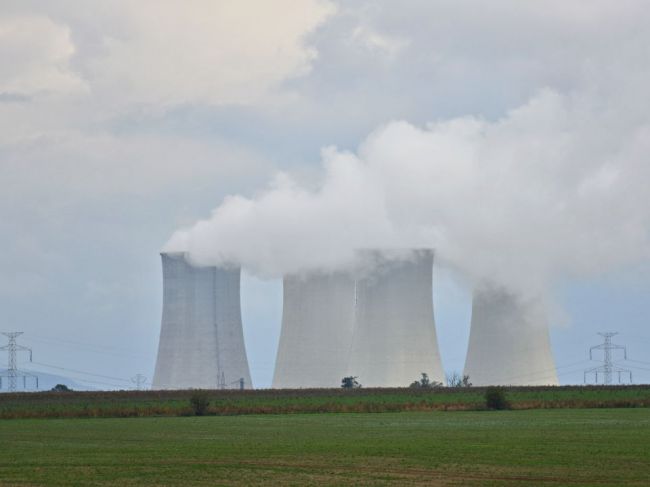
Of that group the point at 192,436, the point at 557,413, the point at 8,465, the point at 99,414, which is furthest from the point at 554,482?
the point at 99,414

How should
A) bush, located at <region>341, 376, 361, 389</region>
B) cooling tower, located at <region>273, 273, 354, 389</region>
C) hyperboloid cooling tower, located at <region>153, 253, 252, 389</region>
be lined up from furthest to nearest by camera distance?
bush, located at <region>341, 376, 361, 389</region> < hyperboloid cooling tower, located at <region>153, 253, 252, 389</region> < cooling tower, located at <region>273, 273, 354, 389</region>

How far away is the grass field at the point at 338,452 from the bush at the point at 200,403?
190 inches

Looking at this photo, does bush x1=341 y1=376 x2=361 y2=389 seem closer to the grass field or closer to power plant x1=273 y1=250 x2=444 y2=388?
power plant x1=273 y1=250 x2=444 y2=388

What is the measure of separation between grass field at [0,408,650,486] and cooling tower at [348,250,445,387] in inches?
508

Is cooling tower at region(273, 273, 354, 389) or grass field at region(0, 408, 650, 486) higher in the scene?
cooling tower at region(273, 273, 354, 389)

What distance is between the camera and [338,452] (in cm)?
1805

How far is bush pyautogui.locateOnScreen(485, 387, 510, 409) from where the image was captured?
32656 mm

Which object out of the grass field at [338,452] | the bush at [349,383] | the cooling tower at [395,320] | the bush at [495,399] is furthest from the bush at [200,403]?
the bush at [349,383]

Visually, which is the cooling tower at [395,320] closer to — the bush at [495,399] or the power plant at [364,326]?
the power plant at [364,326]

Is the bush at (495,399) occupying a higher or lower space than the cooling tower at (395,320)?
lower

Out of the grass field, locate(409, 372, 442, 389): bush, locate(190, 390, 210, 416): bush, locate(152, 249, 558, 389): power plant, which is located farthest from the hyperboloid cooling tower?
the grass field

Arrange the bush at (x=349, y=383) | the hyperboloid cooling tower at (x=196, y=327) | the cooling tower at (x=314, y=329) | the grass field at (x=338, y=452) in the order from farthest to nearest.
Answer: the bush at (x=349, y=383) < the hyperboloid cooling tower at (x=196, y=327) < the cooling tower at (x=314, y=329) < the grass field at (x=338, y=452)

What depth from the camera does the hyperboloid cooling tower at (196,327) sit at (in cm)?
4350

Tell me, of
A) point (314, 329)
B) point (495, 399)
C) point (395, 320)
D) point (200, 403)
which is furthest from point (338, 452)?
point (314, 329)
